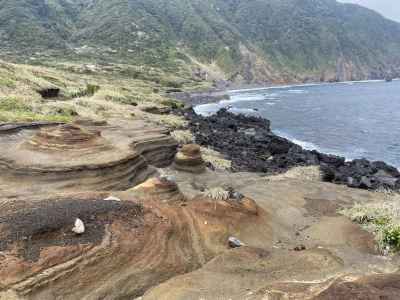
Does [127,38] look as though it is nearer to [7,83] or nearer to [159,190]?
[7,83]

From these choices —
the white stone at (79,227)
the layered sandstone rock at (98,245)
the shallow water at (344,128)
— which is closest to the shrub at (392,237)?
the layered sandstone rock at (98,245)

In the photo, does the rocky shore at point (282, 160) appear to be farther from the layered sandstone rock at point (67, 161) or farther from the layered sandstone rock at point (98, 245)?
the layered sandstone rock at point (98, 245)

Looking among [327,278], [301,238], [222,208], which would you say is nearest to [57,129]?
[222,208]

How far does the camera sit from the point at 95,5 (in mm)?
193375

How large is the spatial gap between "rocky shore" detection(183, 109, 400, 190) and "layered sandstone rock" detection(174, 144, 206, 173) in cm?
532

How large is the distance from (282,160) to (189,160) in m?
13.5

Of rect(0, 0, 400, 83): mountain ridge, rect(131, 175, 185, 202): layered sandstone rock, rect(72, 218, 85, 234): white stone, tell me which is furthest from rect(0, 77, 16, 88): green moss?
rect(0, 0, 400, 83): mountain ridge

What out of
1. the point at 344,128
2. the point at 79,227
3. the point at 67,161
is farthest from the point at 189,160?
the point at 344,128

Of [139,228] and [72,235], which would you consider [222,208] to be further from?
[72,235]

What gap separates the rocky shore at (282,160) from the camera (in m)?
27.3

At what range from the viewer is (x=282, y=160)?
3247 cm

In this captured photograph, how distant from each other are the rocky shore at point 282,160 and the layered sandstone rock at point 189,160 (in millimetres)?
5317

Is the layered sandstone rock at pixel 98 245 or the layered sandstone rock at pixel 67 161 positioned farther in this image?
the layered sandstone rock at pixel 67 161

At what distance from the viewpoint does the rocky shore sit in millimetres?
27312
